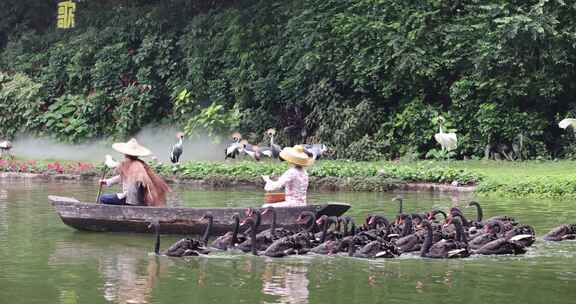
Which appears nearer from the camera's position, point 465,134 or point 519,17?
point 519,17

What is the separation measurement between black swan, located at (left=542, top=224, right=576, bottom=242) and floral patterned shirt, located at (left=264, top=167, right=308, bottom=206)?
11.8 ft

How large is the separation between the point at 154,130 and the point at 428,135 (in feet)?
33.2

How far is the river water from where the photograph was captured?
13039mm

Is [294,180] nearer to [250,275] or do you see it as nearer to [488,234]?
[488,234]

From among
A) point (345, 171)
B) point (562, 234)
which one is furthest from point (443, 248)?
point (345, 171)

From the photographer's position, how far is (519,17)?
88.0 feet

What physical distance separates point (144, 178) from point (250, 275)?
13.9 feet

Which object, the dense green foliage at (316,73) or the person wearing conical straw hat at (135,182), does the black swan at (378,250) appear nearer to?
the person wearing conical straw hat at (135,182)

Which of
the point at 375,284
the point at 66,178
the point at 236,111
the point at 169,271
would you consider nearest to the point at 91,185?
the point at 66,178

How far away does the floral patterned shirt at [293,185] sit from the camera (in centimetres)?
1772

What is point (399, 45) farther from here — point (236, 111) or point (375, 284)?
point (375, 284)

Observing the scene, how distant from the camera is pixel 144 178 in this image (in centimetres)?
1819

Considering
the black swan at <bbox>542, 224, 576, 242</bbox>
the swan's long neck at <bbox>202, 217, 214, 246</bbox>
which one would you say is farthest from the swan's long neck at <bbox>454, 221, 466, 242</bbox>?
the swan's long neck at <bbox>202, 217, 214, 246</bbox>

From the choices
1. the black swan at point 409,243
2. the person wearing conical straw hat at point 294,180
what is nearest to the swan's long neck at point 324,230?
the black swan at point 409,243
